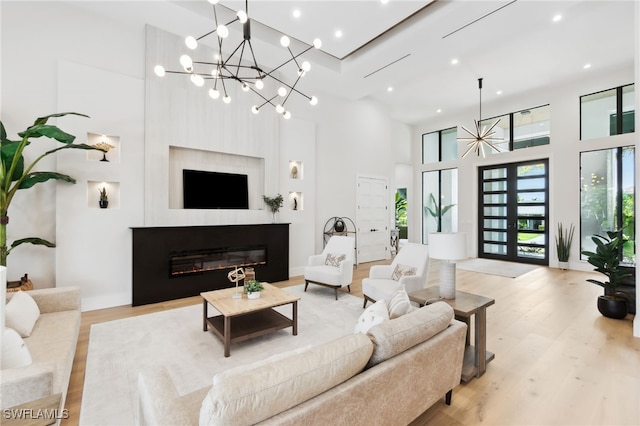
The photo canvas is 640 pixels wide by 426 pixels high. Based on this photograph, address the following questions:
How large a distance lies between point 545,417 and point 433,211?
27.3ft

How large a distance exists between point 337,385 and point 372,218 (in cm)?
688

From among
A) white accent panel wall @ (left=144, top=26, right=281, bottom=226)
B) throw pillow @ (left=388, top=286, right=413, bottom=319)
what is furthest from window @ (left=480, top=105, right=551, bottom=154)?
throw pillow @ (left=388, top=286, right=413, bottom=319)

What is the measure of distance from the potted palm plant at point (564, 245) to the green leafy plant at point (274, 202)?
6.83m

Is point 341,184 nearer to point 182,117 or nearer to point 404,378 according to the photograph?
point 182,117

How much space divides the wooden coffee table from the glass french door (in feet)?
24.1

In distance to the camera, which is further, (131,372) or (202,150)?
(202,150)

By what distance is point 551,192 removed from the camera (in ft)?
23.5

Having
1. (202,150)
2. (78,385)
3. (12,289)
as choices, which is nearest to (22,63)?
(202,150)

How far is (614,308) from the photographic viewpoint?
144 inches

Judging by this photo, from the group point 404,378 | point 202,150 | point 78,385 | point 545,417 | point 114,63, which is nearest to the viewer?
point 404,378

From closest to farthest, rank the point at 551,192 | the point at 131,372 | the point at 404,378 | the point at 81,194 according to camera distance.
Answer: the point at 404,378 < the point at 131,372 < the point at 81,194 < the point at 551,192

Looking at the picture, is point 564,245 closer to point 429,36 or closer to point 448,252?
point 429,36

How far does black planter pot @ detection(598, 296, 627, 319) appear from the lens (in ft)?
12.0

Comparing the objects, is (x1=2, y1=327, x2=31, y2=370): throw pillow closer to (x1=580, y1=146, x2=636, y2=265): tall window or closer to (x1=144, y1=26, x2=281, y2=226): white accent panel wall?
(x1=144, y1=26, x2=281, y2=226): white accent panel wall
